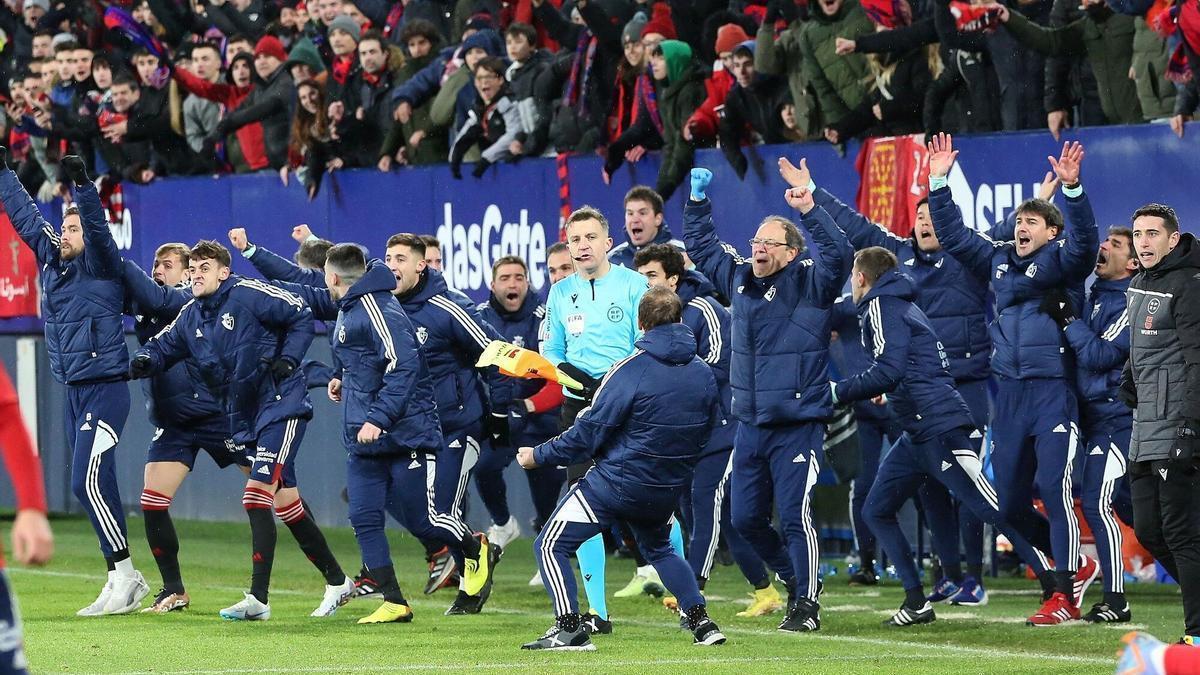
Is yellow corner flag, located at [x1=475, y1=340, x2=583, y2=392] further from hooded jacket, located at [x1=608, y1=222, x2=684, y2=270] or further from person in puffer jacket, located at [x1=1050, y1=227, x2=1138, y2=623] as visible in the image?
person in puffer jacket, located at [x1=1050, y1=227, x2=1138, y2=623]

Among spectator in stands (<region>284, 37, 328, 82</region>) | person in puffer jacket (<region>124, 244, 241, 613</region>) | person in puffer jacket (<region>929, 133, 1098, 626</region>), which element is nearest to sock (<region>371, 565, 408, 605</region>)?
person in puffer jacket (<region>124, 244, 241, 613</region>)

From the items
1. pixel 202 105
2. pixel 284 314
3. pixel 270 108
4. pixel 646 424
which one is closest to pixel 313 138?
pixel 270 108

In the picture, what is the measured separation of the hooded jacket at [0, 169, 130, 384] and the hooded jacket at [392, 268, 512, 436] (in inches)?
68.6

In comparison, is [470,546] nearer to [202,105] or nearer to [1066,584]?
[1066,584]

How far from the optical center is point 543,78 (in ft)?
56.7

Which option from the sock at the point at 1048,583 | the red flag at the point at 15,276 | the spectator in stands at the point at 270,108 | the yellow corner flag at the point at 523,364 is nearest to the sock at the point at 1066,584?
the sock at the point at 1048,583

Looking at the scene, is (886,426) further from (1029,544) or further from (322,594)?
(322,594)

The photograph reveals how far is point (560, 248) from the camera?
13.8 meters

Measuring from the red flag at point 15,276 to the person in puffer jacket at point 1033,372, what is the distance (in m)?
13.3

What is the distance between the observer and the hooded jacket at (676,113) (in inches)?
631

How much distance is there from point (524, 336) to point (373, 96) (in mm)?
5436

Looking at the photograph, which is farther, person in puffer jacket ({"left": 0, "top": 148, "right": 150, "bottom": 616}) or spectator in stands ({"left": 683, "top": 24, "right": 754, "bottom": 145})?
spectator in stands ({"left": 683, "top": 24, "right": 754, "bottom": 145})

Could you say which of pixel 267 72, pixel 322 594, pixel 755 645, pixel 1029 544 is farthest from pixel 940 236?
pixel 267 72

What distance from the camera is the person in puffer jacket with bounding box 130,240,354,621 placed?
1210 centimetres
